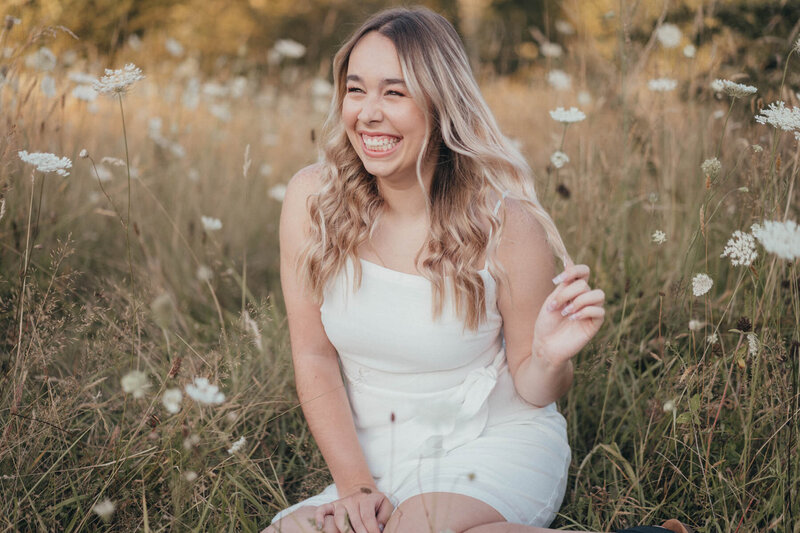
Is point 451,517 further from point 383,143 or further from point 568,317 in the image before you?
point 383,143

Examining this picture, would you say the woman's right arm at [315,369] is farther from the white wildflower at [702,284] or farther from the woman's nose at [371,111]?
the white wildflower at [702,284]

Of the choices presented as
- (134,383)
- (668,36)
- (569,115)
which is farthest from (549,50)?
(134,383)

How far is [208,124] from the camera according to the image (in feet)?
16.4

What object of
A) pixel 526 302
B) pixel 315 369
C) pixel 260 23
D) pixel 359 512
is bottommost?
pixel 260 23

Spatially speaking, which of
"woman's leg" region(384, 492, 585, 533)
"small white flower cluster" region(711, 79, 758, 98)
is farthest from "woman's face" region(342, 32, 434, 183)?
"woman's leg" region(384, 492, 585, 533)

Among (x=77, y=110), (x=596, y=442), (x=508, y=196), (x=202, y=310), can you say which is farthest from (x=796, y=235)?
(x=77, y=110)

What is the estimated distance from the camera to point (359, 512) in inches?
67.4

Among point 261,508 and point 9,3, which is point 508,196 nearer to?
point 261,508

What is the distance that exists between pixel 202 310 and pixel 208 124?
7.62ft

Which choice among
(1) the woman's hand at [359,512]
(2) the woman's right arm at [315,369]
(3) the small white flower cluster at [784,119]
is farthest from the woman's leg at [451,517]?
(3) the small white flower cluster at [784,119]

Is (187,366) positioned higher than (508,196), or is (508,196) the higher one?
(508,196)

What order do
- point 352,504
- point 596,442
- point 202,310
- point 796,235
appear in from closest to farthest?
point 796,235 < point 352,504 < point 596,442 < point 202,310

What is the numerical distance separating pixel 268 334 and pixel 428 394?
98 cm

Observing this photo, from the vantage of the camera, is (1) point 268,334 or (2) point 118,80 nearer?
(2) point 118,80
